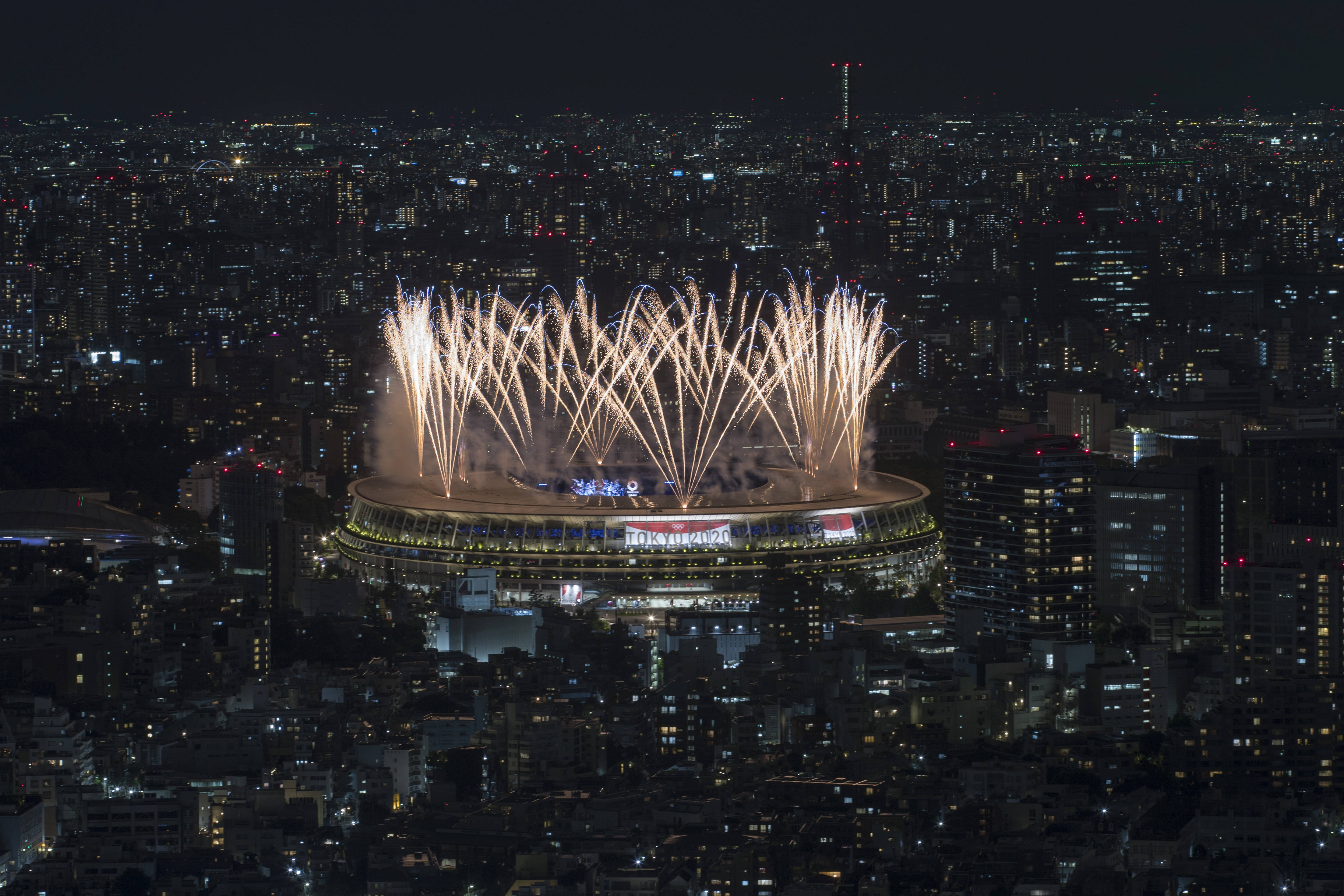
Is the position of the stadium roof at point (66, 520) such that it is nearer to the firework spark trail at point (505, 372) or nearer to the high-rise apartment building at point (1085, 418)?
the firework spark trail at point (505, 372)

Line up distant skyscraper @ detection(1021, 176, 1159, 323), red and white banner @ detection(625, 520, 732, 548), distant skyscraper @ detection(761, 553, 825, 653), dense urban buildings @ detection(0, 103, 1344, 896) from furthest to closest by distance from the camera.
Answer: distant skyscraper @ detection(1021, 176, 1159, 323) → red and white banner @ detection(625, 520, 732, 548) → distant skyscraper @ detection(761, 553, 825, 653) → dense urban buildings @ detection(0, 103, 1344, 896)

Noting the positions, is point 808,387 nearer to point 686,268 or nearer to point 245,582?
point 245,582

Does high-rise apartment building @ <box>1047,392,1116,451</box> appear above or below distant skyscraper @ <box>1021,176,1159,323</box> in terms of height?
below

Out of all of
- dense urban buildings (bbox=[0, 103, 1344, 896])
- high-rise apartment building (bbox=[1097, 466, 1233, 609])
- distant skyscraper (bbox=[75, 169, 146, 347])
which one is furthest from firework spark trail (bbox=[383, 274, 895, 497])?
distant skyscraper (bbox=[75, 169, 146, 347])

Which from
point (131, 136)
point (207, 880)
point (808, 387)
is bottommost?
point (207, 880)

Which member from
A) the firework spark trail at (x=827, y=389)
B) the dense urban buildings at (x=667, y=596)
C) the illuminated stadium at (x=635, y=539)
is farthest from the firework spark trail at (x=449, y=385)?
the firework spark trail at (x=827, y=389)

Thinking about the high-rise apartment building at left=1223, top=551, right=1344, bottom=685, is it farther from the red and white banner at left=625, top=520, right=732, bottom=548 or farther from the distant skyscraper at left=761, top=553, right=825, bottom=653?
the red and white banner at left=625, top=520, right=732, bottom=548

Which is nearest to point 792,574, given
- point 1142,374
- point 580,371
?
point 580,371
